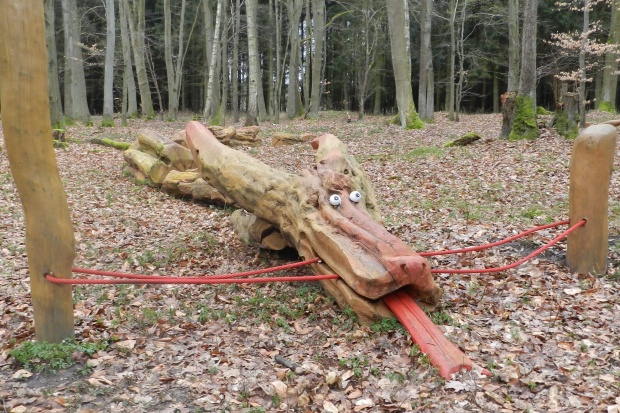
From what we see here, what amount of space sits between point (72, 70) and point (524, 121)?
1999 centimetres

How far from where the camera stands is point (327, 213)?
17.4 feet

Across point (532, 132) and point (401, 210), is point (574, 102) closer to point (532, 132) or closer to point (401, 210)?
point (532, 132)

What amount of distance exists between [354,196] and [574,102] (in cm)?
1063

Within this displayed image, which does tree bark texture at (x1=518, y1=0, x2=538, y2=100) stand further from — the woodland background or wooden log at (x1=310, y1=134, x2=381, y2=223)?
wooden log at (x1=310, y1=134, x2=381, y2=223)

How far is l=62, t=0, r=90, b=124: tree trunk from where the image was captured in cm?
2162

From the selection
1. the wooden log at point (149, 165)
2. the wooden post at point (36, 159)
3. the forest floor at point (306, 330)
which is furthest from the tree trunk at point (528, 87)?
the wooden post at point (36, 159)

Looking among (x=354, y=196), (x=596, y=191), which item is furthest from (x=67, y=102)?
(x=596, y=191)

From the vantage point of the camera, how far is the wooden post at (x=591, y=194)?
5422 millimetres

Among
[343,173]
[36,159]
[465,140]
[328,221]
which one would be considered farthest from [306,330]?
[465,140]

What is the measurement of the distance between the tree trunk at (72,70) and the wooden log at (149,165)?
11187mm

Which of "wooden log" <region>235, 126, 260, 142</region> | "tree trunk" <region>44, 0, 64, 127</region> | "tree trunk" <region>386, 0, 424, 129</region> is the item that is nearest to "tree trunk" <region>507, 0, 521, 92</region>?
"tree trunk" <region>386, 0, 424, 129</region>

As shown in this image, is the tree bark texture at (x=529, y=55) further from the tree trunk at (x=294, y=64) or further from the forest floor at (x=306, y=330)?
the tree trunk at (x=294, y=64)

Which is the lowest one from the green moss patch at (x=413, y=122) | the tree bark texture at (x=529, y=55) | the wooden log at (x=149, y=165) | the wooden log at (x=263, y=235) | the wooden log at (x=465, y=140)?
the wooden log at (x=263, y=235)

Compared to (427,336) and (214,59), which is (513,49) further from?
(427,336)
